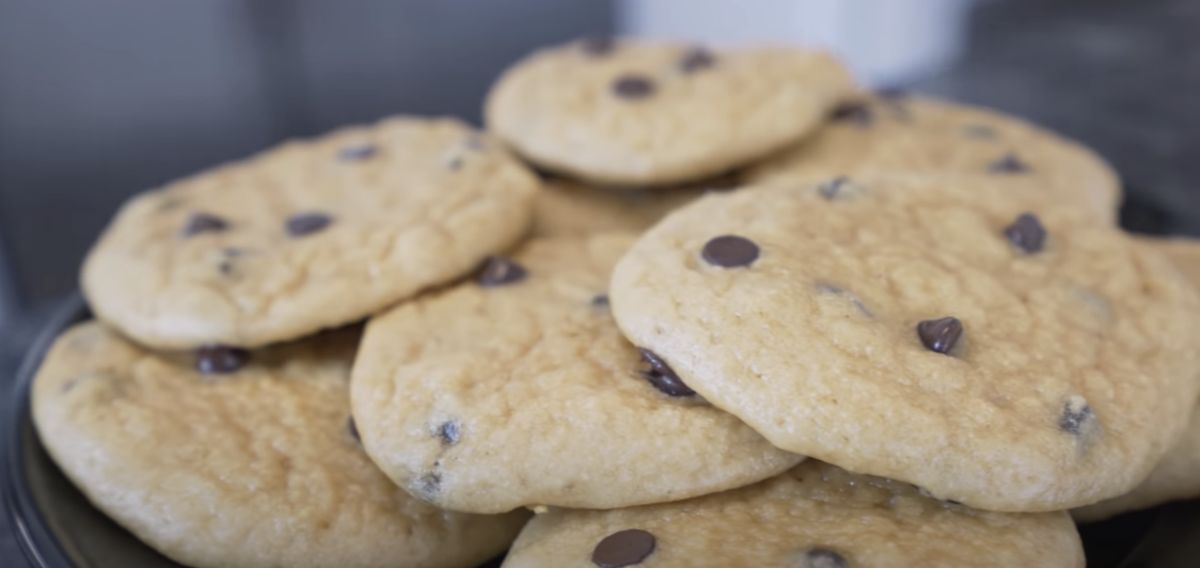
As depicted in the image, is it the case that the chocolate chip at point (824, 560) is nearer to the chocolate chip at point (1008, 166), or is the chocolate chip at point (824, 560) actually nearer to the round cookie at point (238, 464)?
the round cookie at point (238, 464)

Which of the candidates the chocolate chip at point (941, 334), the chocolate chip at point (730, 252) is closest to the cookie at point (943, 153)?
the chocolate chip at point (730, 252)

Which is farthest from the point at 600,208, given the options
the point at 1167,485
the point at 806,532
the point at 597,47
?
Result: the point at 1167,485

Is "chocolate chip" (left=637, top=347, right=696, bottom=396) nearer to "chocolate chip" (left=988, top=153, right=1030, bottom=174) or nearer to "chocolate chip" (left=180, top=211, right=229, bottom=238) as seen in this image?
"chocolate chip" (left=180, top=211, right=229, bottom=238)

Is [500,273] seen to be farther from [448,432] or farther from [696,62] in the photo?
[696,62]

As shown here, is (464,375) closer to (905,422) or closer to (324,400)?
(324,400)

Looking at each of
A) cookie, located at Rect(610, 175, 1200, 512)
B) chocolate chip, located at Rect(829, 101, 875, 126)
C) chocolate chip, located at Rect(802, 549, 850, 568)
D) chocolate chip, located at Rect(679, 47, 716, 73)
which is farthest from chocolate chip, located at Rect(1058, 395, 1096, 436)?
chocolate chip, located at Rect(679, 47, 716, 73)

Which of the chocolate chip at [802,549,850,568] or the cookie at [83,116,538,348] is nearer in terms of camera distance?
the chocolate chip at [802,549,850,568]

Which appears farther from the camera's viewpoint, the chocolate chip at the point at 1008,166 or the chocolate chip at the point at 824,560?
the chocolate chip at the point at 1008,166
